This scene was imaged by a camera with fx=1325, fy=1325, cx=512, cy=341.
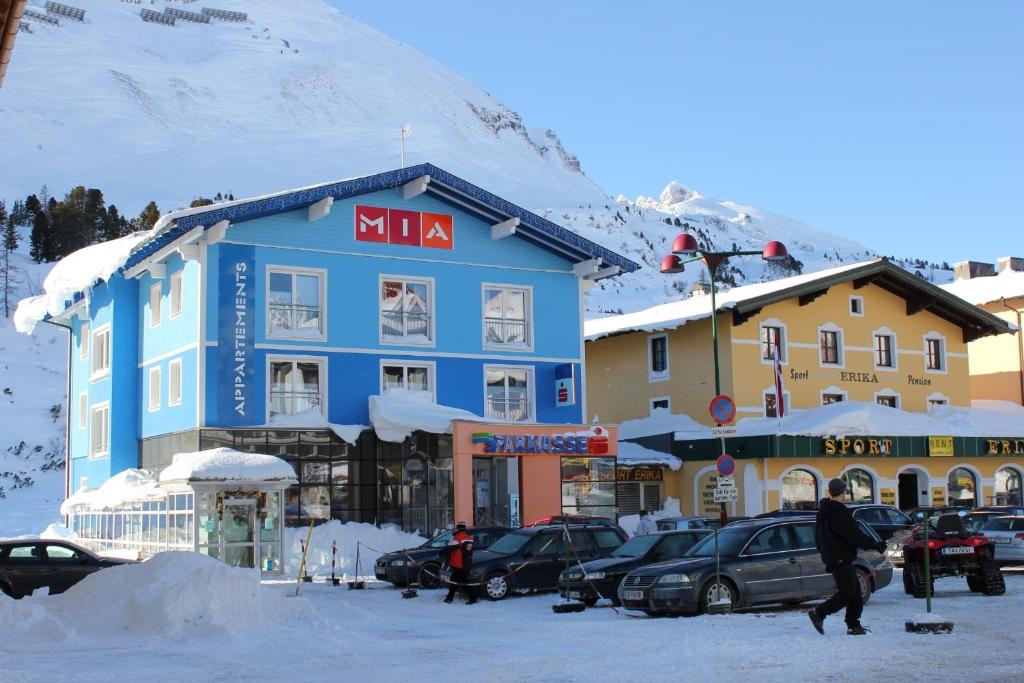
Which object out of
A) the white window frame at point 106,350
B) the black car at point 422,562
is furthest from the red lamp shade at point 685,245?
the white window frame at point 106,350

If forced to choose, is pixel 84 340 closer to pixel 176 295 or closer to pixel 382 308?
pixel 176 295

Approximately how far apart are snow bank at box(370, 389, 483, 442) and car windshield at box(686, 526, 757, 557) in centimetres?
1639

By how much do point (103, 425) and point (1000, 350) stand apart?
35.2 metres

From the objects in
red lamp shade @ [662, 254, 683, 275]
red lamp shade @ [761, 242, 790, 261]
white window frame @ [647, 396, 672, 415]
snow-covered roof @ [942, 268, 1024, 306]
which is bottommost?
white window frame @ [647, 396, 672, 415]

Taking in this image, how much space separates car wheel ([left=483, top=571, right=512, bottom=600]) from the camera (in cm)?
2316

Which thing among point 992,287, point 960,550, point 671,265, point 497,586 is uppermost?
point 992,287

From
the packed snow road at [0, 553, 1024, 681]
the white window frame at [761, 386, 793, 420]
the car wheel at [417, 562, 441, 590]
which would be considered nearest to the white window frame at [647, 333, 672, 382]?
the white window frame at [761, 386, 793, 420]

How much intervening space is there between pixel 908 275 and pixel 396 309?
1918cm

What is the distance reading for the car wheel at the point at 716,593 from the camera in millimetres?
17875

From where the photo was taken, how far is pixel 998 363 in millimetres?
53969

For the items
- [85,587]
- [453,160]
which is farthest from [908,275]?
[453,160]

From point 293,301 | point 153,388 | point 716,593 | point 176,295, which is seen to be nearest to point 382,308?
point 293,301

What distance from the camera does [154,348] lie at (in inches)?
1468

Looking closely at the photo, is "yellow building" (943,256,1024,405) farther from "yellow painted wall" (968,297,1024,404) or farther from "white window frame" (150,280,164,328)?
"white window frame" (150,280,164,328)
